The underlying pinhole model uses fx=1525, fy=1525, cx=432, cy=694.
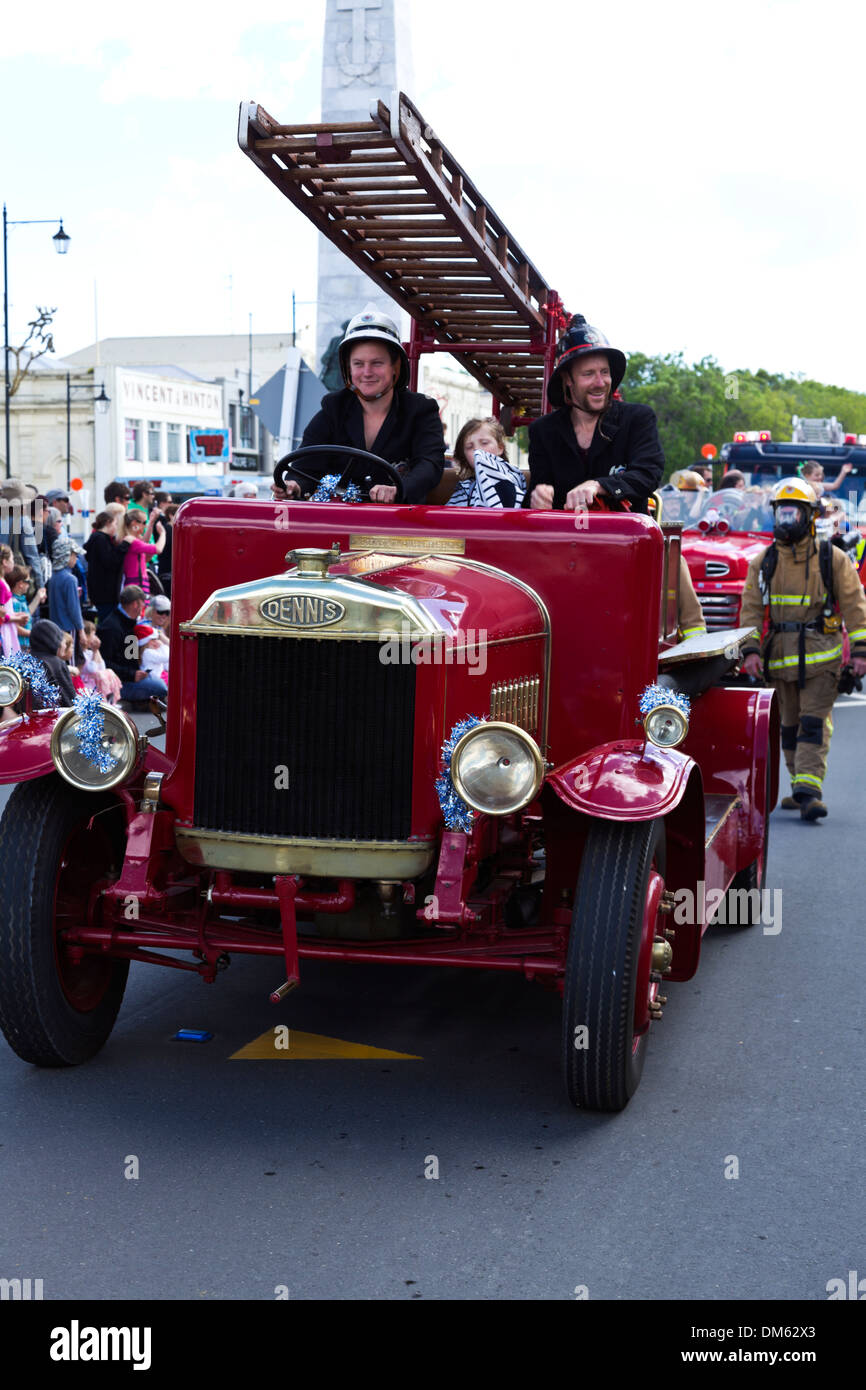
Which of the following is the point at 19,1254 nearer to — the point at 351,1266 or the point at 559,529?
the point at 351,1266

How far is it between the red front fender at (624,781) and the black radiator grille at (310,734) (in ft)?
1.70

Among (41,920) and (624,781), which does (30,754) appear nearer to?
(41,920)

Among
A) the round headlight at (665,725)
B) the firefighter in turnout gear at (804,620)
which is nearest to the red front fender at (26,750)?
the round headlight at (665,725)

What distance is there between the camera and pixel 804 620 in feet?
30.3

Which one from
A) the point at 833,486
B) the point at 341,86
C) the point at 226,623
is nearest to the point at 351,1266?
the point at 226,623

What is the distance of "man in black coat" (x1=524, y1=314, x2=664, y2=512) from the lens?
19.3ft

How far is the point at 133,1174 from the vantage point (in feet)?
13.5

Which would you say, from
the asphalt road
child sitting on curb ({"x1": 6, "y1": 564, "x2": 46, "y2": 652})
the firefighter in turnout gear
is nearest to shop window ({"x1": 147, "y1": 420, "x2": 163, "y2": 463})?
child sitting on curb ({"x1": 6, "y1": 564, "x2": 46, "y2": 652})

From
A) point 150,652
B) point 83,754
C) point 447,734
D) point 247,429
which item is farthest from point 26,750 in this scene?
point 247,429

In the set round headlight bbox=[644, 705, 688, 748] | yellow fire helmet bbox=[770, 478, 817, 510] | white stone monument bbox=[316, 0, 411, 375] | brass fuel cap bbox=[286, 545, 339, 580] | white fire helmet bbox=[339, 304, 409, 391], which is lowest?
round headlight bbox=[644, 705, 688, 748]

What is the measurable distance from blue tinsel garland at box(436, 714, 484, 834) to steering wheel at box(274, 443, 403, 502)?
1548mm

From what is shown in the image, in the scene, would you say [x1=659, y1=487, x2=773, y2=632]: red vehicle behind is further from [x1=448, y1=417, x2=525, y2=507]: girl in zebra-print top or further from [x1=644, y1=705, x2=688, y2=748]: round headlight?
[x1=644, y1=705, x2=688, y2=748]: round headlight

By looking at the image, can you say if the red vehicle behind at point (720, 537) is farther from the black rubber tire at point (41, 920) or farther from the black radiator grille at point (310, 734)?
the black radiator grille at point (310, 734)
